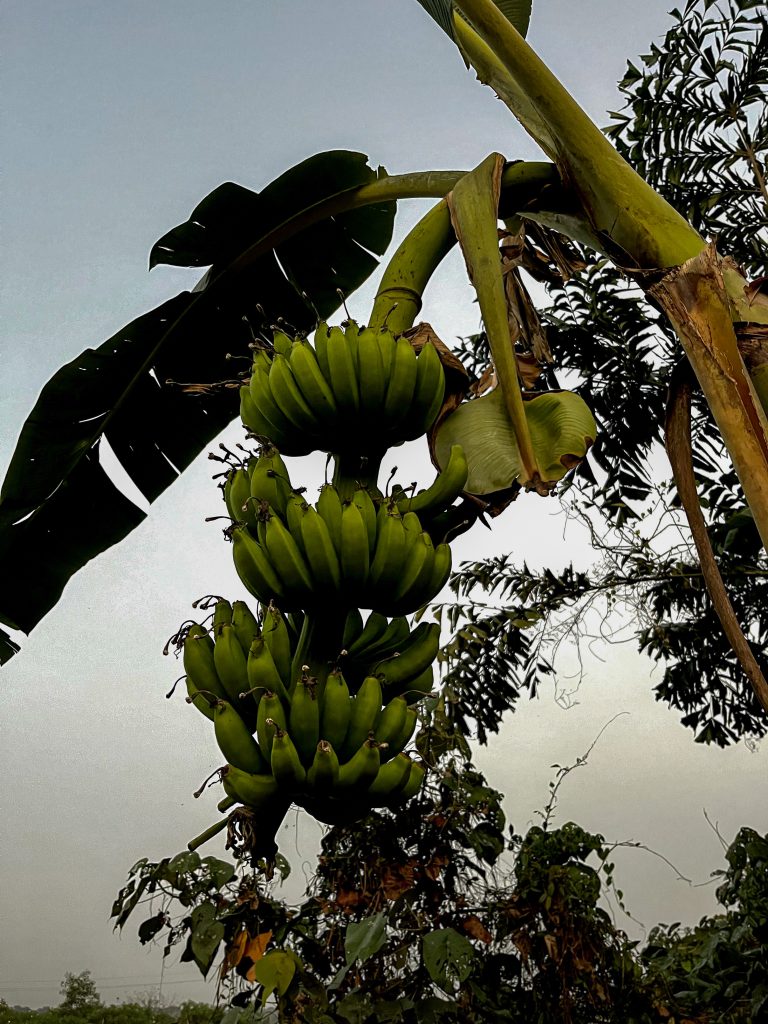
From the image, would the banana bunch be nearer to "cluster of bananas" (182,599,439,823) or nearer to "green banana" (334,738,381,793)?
"cluster of bananas" (182,599,439,823)

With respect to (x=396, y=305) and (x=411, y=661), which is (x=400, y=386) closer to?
(x=396, y=305)

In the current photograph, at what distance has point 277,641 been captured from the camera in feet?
3.19

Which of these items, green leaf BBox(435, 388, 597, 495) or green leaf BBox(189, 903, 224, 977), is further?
green leaf BBox(189, 903, 224, 977)

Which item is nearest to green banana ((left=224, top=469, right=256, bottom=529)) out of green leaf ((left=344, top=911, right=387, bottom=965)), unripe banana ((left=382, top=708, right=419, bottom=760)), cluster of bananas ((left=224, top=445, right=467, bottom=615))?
cluster of bananas ((left=224, top=445, right=467, bottom=615))

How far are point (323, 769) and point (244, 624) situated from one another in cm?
24

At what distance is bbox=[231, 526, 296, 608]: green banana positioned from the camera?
0.98m

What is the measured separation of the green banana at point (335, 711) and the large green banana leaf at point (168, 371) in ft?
3.34

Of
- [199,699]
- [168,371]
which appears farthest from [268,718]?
[168,371]

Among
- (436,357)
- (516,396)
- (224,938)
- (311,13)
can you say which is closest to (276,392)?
(436,357)

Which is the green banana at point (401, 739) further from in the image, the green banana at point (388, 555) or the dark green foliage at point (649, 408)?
the dark green foliage at point (649, 408)

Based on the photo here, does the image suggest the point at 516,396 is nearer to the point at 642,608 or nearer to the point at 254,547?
the point at 254,547

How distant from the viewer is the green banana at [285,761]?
86 cm

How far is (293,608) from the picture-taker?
1.02m

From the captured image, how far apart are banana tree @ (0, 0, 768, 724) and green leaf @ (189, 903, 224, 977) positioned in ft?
2.73
